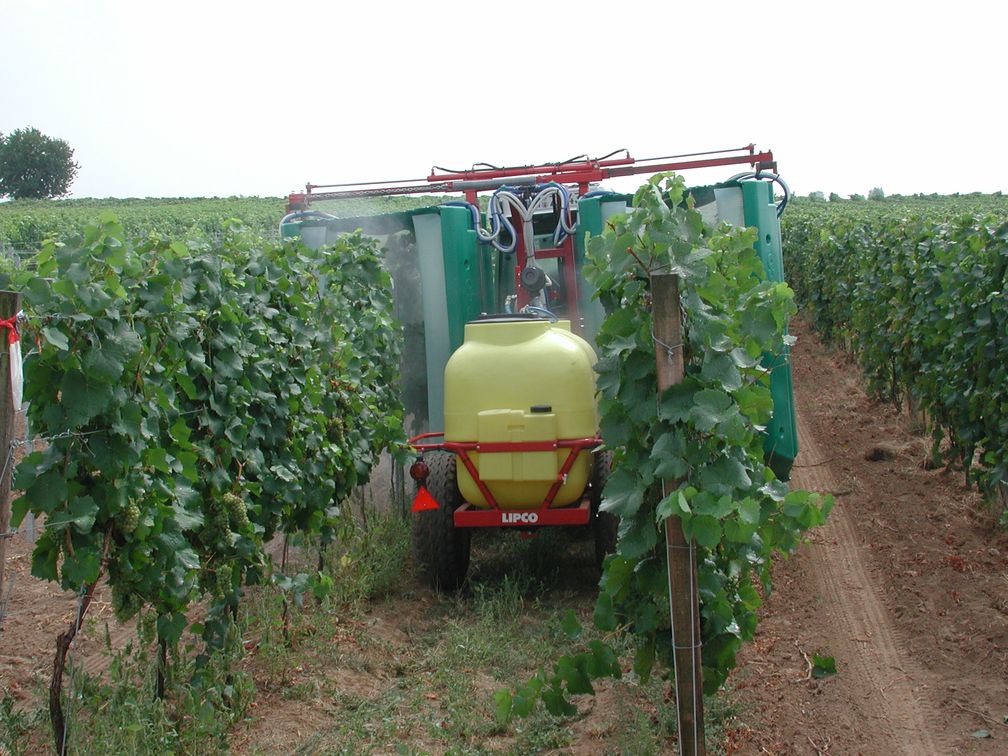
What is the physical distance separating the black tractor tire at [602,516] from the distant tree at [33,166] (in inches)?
3186

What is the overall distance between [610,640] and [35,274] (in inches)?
149

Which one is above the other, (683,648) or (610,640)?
(683,648)

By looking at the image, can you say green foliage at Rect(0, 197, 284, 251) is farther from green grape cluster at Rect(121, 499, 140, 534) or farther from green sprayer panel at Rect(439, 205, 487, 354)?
green grape cluster at Rect(121, 499, 140, 534)

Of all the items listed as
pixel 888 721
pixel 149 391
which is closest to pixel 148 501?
pixel 149 391

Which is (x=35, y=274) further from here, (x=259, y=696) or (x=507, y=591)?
(x=507, y=591)

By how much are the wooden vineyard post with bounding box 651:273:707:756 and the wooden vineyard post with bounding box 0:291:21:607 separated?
7.51ft

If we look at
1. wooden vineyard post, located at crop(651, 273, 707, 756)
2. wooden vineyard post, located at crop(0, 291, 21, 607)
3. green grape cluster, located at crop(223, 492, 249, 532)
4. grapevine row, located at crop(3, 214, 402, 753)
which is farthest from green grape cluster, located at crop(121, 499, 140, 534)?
wooden vineyard post, located at crop(651, 273, 707, 756)

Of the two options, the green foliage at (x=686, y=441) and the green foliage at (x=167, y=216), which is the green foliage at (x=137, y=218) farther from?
the green foliage at (x=686, y=441)

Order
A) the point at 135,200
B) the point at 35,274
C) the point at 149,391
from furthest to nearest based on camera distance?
1. the point at 135,200
2. the point at 149,391
3. the point at 35,274

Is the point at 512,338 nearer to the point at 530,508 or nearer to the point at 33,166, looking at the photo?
the point at 530,508

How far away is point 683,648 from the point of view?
14.0ft

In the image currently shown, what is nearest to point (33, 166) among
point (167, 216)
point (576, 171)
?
point (167, 216)

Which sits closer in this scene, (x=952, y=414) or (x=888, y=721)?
(x=888, y=721)

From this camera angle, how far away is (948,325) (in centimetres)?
834
